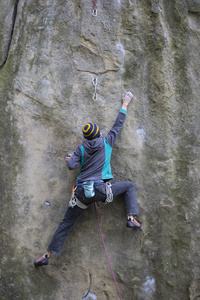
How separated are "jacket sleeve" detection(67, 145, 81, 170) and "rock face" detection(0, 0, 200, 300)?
1.33 feet

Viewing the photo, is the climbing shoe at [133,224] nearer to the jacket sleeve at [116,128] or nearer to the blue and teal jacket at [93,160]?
the blue and teal jacket at [93,160]

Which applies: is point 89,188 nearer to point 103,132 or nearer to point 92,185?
point 92,185

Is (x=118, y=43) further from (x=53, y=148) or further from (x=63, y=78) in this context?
(x=53, y=148)

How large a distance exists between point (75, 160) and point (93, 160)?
0.25 metres

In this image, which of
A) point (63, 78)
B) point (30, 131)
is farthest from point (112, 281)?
point (63, 78)

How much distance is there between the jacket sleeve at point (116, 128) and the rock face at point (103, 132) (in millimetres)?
195

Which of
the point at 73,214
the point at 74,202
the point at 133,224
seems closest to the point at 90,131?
the point at 74,202

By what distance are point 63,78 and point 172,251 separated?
3141 millimetres

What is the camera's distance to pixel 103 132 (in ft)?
Answer: 15.7

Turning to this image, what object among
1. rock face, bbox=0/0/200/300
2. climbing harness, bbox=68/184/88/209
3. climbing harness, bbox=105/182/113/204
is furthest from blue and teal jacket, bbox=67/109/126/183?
rock face, bbox=0/0/200/300

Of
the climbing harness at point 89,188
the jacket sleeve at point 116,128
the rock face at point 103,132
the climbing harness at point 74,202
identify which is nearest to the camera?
the climbing harness at point 89,188

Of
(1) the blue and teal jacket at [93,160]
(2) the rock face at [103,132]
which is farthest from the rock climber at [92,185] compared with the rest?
(2) the rock face at [103,132]

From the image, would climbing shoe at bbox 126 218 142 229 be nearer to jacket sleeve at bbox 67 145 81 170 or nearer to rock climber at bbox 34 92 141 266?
rock climber at bbox 34 92 141 266

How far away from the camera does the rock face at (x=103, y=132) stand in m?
4.62
